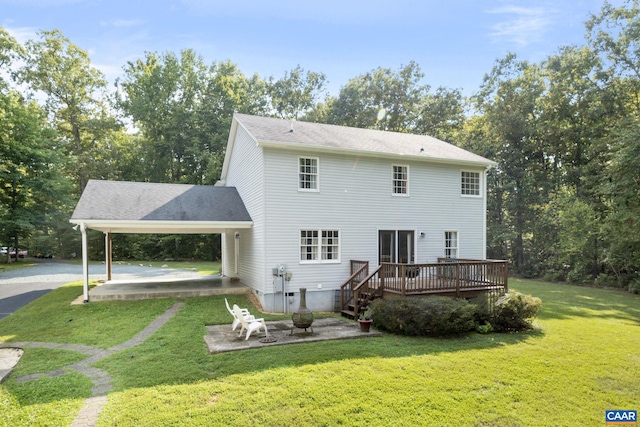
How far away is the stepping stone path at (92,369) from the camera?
5145 millimetres

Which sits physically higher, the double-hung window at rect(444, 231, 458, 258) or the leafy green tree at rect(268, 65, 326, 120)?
the leafy green tree at rect(268, 65, 326, 120)

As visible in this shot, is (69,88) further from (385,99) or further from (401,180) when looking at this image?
(401,180)

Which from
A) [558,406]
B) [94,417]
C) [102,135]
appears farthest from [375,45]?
[102,135]

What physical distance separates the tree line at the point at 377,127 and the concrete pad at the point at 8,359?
71.6 feet

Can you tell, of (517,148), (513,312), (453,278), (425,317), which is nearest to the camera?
(425,317)

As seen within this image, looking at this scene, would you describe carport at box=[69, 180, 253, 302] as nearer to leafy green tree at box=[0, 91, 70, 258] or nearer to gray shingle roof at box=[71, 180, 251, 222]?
gray shingle roof at box=[71, 180, 251, 222]

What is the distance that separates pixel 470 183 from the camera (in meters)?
15.5

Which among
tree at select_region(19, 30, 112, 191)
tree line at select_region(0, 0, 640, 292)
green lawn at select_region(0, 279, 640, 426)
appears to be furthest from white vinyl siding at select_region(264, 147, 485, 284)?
tree at select_region(19, 30, 112, 191)

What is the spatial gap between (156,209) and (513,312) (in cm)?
1247

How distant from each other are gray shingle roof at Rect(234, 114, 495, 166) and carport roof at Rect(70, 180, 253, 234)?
11.2ft

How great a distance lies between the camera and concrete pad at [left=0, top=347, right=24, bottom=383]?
6684 mm

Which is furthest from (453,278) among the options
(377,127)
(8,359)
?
(377,127)

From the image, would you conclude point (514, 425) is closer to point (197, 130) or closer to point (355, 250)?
point (355, 250)

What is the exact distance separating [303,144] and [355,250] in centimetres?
439
